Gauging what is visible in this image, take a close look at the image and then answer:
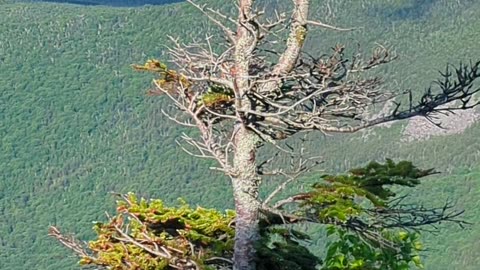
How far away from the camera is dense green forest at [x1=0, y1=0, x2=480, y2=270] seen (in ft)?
285

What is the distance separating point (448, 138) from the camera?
92.7 meters

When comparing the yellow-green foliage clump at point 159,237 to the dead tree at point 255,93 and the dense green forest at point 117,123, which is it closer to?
the dead tree at point 255,93

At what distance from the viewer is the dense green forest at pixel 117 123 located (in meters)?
86.8

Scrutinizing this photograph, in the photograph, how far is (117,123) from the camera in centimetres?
11894

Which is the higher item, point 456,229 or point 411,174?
point 456,229

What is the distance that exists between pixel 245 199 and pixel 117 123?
112 m

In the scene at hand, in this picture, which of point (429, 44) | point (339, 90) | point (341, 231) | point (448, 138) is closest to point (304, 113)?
point (339, 90)

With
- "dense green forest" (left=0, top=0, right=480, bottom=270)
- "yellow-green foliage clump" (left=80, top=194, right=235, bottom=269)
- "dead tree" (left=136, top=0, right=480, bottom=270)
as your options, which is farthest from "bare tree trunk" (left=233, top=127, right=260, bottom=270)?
"dense green forest" (left=0, top=0, right=480, bottom=270)

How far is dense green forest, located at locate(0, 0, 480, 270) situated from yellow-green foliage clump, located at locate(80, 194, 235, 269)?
57046 millimetres

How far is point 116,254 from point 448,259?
5866 centimetres

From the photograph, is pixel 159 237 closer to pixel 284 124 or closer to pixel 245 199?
pixel 245 199

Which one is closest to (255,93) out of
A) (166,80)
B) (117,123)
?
(166,80)

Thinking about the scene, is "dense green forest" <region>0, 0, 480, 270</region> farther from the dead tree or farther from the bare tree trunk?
the bare tree trunk

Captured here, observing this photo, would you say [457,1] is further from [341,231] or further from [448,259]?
[341,231]
